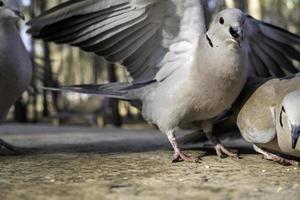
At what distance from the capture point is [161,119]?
4203 mm

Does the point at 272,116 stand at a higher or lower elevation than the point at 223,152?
higher

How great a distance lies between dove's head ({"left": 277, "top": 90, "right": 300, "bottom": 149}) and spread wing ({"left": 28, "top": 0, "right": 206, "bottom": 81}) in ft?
3.48

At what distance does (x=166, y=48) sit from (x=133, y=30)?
1.14 feet

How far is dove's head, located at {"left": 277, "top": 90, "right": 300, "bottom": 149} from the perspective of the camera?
320 centimetres

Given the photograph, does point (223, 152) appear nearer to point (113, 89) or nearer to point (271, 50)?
point (113, 89)

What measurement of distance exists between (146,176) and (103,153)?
1.30m

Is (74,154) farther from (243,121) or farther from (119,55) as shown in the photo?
(243,121)

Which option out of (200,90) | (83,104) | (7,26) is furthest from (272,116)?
(83,104)

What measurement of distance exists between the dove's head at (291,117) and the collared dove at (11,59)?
223 cm

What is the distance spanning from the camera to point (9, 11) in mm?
4211

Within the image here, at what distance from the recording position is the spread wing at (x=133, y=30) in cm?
416

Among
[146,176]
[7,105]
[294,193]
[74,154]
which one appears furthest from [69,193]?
[7,105]

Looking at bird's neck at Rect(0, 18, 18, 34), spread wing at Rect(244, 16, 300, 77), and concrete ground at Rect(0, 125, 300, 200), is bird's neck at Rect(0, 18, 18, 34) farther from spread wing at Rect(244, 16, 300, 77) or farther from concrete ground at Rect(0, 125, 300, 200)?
spread wing at Rect(244, 16, 300, 77)

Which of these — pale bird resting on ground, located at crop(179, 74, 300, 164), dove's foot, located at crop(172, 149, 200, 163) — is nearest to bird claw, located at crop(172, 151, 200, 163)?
dove's foot, located at crop(172, 149, 200, 163)
